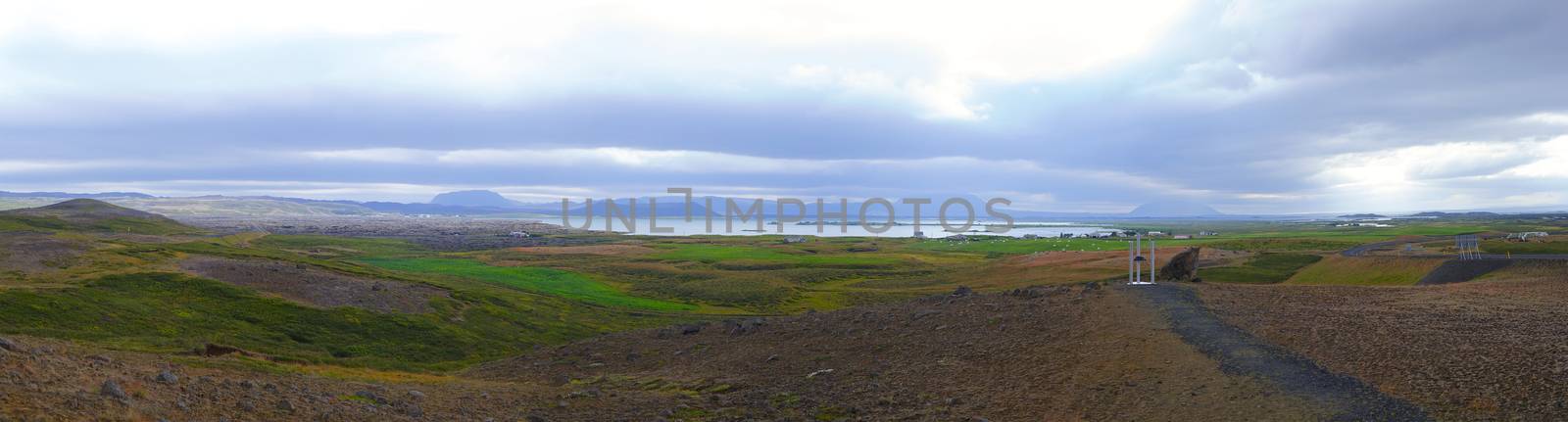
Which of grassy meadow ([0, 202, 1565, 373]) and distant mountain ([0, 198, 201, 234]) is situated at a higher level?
distant mountain ([0, 198, 201, 234])

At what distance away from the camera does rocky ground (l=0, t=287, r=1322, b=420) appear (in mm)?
12812

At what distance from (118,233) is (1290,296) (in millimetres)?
128631

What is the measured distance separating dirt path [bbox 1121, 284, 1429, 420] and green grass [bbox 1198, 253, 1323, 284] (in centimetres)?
3852

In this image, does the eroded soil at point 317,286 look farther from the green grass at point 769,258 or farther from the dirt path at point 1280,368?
the green grass at point 769,258

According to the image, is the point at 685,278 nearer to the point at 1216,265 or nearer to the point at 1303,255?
the point at 1216,265

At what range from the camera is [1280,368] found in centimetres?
1479

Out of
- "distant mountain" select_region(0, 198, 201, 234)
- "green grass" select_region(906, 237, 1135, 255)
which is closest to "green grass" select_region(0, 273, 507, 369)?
"distant mountain" select_region(0, 198, 201, 234)

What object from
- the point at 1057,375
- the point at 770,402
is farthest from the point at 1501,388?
the point at 770,402

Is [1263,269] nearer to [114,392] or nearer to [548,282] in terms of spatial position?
[548,282]

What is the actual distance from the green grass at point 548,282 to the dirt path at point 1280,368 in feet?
130

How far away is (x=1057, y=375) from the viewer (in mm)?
16766

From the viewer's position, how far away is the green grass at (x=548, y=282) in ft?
189

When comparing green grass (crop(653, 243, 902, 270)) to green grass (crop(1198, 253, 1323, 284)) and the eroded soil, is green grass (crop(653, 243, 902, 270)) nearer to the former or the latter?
green grass (crop(1198, 253, 1323, 284))

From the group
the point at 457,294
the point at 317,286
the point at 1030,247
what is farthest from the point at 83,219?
the point at 1030,247
